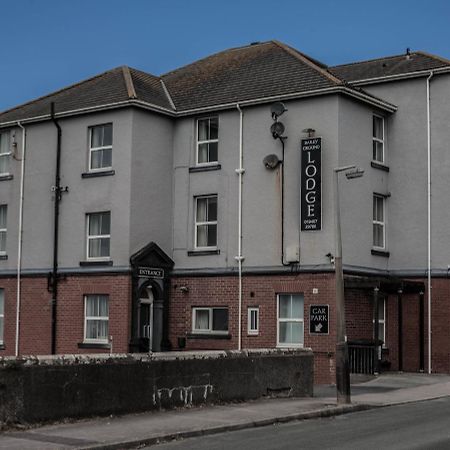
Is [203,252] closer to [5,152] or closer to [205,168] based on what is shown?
[205,168]

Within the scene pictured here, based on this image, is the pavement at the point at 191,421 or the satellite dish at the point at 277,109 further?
the satellite dish at the point at 277,109

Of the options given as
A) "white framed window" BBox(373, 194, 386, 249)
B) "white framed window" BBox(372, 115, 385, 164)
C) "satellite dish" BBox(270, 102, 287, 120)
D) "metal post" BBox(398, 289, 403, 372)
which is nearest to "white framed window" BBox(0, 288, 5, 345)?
"satellite dish" BBox(270, 102, 287, 120)

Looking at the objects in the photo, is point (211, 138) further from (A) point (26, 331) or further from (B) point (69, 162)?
(A) point (26, 331)

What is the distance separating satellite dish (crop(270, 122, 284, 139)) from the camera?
27.0m

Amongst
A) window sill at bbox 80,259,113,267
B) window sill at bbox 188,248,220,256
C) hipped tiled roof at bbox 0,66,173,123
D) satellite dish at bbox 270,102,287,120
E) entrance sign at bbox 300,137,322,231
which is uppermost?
hipped tiled roof at bbox 0,66,173,123

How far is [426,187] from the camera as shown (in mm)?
28828

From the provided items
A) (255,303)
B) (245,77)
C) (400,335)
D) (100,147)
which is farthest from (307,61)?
(400,335)

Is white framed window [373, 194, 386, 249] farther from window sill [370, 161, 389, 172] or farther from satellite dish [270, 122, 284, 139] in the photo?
satellite dish [270, 122, 284, 139]

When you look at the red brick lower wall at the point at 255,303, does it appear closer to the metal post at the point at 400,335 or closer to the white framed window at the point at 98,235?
the white framed window at the point at 98,235

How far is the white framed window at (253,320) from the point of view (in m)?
27.3

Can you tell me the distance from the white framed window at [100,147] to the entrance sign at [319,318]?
→ 28.4 feet

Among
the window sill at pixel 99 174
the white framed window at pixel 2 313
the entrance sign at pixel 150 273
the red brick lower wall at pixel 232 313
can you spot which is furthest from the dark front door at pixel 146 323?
the white framed window at pixel 2 313

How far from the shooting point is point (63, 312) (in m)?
29.1

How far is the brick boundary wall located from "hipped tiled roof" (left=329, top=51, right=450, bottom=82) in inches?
520
